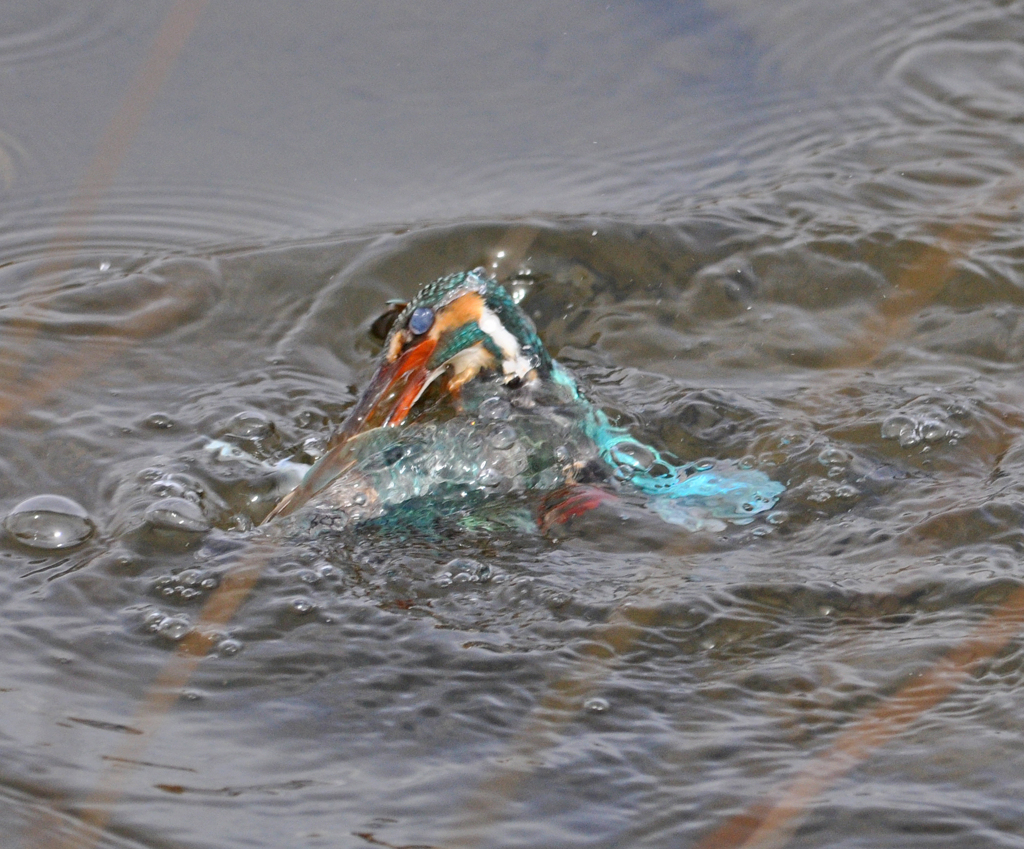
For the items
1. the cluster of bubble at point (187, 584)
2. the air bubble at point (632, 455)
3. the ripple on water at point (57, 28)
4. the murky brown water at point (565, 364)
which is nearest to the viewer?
the murky brown water at point (565, 364)

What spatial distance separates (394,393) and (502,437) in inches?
15.4

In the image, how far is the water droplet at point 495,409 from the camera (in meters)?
4.17

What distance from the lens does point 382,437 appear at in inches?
155

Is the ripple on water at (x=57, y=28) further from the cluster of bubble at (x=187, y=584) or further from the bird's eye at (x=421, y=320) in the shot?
the cluster of bubble at (x=187, y=584)

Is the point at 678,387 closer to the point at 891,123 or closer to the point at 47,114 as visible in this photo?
the point at 891,123

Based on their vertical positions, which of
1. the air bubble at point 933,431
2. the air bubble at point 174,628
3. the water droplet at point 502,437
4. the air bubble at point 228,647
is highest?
the air bubble at point 933,431

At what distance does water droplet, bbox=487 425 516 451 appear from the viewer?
406cm

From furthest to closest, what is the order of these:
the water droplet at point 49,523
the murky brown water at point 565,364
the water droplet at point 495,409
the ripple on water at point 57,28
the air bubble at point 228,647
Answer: the ripple on water at point 57,28, the water droplet at point 495,409, the water droplet at point 49,523, the air bubble at point 228,647, the murky brown water at point 565,364

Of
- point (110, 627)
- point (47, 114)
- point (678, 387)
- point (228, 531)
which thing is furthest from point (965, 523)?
point (47, 114)

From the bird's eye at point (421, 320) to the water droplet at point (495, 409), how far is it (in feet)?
0.94

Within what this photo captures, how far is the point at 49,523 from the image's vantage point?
3.85m

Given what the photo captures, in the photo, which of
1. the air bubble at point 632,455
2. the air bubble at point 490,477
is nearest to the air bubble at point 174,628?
the air bubble at point 490,477

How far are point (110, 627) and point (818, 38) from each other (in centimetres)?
448

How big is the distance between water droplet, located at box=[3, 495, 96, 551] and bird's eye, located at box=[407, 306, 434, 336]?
43.8 inches
